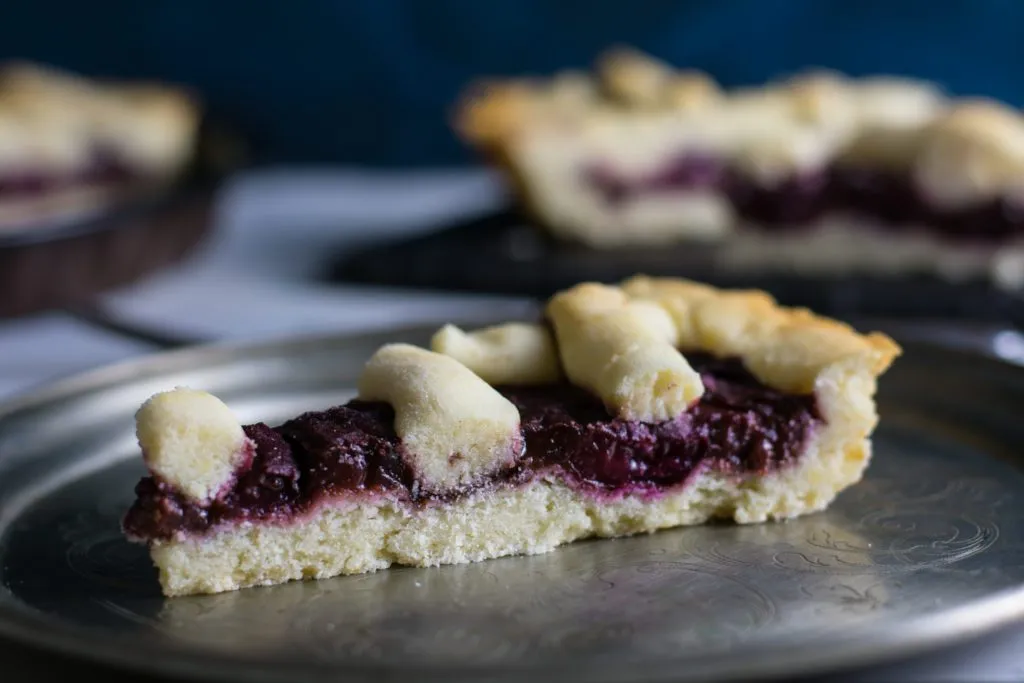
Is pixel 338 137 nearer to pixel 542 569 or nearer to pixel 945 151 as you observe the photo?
pixel 945 151

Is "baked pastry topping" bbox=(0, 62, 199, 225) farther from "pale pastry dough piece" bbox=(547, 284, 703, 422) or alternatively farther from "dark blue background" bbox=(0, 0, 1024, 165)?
"pale pastry dough piece" bbox=(547, 284, 703, 422)

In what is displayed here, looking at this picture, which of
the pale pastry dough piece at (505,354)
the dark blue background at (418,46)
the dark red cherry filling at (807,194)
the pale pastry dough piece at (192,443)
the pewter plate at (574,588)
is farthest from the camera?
the dark blue background at (418,46)

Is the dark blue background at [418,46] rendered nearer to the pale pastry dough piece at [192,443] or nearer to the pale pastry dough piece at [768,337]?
the pale pastry dough piece at [768,337]

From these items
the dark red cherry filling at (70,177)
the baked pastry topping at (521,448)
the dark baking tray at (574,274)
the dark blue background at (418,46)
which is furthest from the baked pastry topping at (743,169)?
the baked pastry topping at (521,448)

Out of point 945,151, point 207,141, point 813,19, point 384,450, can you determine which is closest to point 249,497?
point 384,450

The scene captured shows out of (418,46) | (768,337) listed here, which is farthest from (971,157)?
(418,46)
